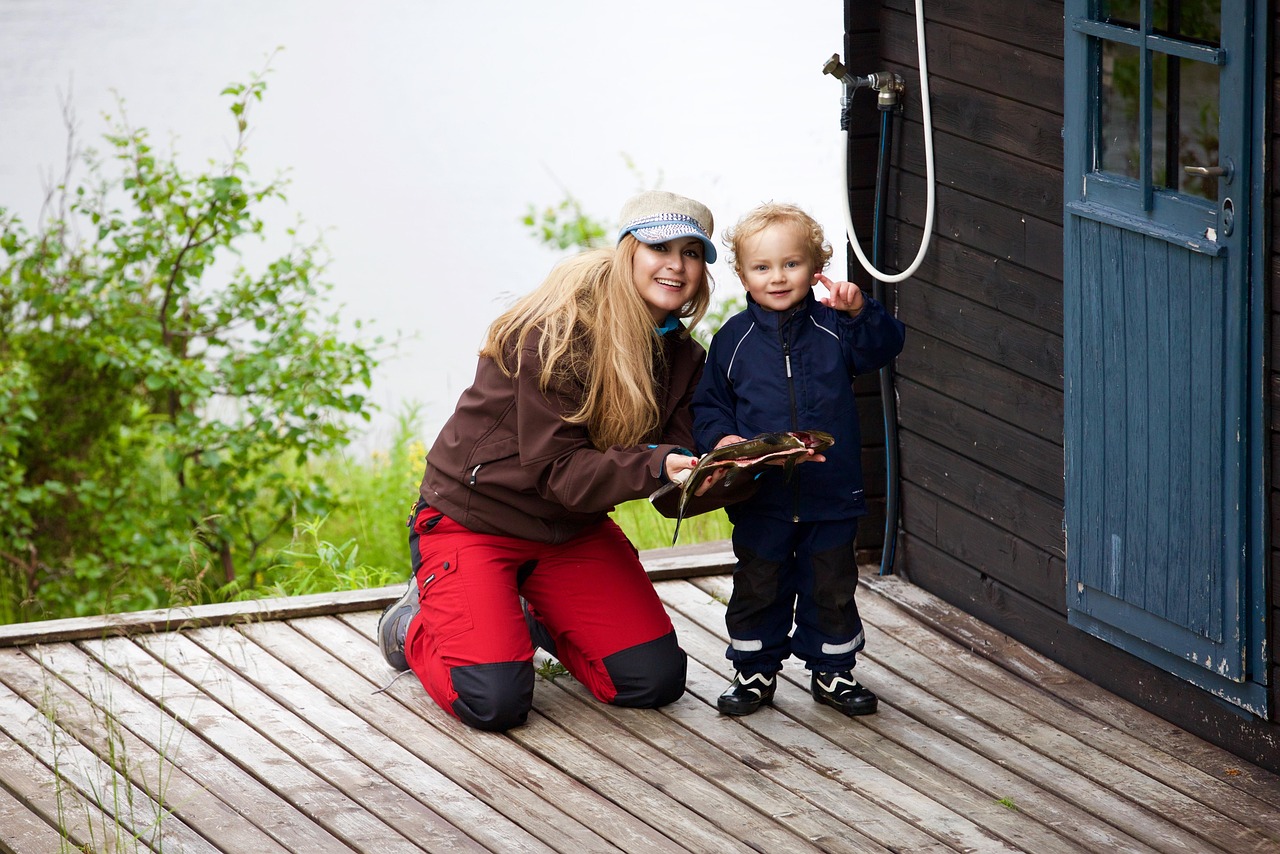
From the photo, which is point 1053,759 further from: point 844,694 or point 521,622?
point 521,622

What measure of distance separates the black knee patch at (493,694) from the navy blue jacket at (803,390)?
0.66 meters

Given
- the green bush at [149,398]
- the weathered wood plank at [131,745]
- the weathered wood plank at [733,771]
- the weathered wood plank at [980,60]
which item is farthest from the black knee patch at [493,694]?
the green bush at [149,398]

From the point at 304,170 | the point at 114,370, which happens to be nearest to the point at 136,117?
the point at 304,170

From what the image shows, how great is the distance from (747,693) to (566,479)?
0.70 metres

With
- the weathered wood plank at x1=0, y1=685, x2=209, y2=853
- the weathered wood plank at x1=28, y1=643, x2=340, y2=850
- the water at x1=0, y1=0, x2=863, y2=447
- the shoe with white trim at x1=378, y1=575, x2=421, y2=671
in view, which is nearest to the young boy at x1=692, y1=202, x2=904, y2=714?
the shoe with white trim at x1=378, y1=575, x2=421, y2=671

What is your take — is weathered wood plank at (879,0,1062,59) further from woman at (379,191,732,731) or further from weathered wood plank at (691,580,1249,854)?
weathered wood plank at (691,580,1249,854)

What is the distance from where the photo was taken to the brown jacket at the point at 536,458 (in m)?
3.30

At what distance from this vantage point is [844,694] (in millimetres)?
3549

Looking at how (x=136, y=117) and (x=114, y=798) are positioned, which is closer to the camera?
(x=114, y=798)

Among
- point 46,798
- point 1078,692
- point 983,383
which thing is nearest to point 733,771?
point 1078,692

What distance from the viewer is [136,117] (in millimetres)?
11320

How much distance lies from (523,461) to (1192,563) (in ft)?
4.78

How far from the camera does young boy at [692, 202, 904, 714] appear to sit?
335 cm

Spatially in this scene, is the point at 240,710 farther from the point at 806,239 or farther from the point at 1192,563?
the point at 1192,563
